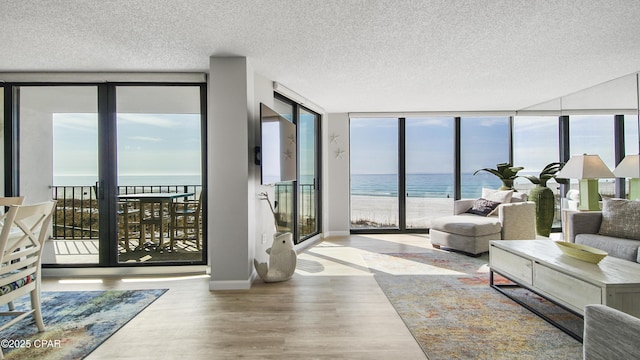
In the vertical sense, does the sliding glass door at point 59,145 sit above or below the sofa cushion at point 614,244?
above

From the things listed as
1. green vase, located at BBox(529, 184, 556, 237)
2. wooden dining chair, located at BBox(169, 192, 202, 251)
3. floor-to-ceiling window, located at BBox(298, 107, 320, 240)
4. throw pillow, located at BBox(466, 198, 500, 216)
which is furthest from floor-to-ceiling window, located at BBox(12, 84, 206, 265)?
green vase, located at BBox(529, 184, 556, 237)

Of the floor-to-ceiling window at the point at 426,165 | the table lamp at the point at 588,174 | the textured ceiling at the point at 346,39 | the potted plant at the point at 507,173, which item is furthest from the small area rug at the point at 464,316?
the textured ceiling at the point at 346,39

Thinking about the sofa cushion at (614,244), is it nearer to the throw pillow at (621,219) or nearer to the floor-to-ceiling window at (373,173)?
the throw pillow at (621,219)

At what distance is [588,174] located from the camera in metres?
3.66

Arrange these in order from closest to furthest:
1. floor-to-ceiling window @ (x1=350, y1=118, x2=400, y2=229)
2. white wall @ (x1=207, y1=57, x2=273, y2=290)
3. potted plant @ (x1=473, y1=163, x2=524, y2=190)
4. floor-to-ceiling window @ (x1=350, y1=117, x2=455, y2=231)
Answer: white wall @ (x1=207, y1=57, x2=273, y2=290) < potted plant @ (x1=473, y1=163, x2=524, y2=190) < floor-to-ceiling window @ (x1=350, y1=117, x2=455, y2=231) < floor-to-ceiling window @ (x1=350, y1=118, x2=400, y2=229)

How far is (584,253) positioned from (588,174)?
2032 millimetres

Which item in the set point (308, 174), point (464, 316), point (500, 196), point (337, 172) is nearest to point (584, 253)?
point (464, 316)

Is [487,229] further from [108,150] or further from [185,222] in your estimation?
[108,150]

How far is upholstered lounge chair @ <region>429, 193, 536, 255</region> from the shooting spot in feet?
13.5

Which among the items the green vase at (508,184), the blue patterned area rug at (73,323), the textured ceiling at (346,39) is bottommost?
the blue patterned area rug at (73,323)

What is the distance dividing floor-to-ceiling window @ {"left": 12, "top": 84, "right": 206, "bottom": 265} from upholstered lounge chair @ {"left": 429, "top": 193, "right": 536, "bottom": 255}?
135 inches

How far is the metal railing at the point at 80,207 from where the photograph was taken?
3572 mm

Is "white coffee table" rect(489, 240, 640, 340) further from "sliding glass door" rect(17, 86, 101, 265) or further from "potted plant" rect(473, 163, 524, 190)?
"sliding glass door" rect(17, 86, 101, 265)

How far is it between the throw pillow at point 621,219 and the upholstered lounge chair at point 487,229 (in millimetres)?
935
